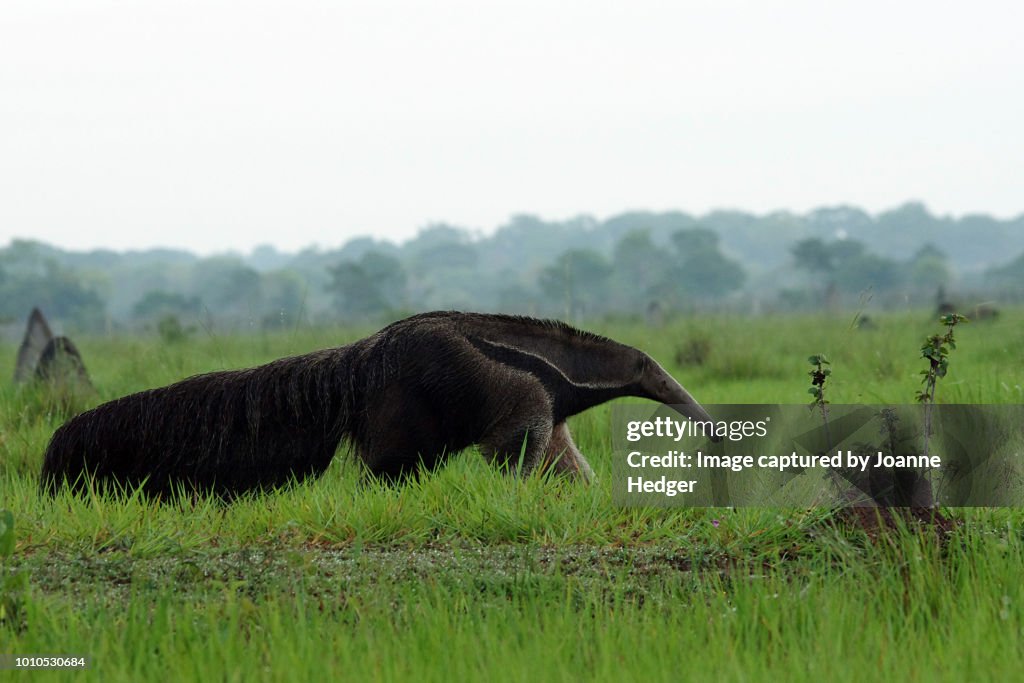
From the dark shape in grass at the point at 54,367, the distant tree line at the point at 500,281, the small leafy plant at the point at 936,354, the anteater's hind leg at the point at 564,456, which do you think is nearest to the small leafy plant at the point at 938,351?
the small leafy plant at the point at 936,354

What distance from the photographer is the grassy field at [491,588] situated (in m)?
3.43

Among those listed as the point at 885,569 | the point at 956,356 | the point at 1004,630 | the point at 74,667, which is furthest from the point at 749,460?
the point at 956,356

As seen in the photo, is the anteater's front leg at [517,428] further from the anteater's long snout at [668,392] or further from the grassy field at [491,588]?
the anteater's long snout at [668,392]

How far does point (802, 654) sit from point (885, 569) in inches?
34.1

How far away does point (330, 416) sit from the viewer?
562 centimetres

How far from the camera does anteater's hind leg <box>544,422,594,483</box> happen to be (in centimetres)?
621

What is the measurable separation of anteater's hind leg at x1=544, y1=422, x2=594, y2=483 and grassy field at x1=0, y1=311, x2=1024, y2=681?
407mm

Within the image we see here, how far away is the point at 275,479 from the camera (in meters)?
5.60

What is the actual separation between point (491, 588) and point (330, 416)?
5.95 feet

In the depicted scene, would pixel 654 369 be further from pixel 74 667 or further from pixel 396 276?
pixel 396 276
